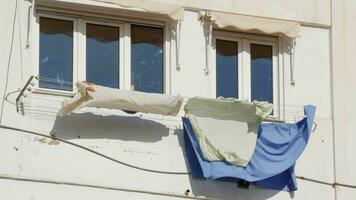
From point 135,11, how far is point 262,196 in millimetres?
3388

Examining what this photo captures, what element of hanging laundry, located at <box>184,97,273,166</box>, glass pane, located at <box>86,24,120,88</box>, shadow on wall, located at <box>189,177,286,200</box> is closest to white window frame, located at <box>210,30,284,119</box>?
hanging laundry, located at <box>184,97,273,166</box>

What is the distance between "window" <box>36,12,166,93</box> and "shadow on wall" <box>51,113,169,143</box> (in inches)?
22.3

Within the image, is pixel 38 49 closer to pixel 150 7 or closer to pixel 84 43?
pixel 84 43

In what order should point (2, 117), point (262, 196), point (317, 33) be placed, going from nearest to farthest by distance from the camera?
point (2, 117) < point (262, 196) < point (317, 33)

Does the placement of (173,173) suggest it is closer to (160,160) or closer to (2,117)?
(160,160)

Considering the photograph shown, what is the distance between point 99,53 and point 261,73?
270cm

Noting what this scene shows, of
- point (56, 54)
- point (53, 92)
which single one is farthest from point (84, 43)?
point (53, 92)

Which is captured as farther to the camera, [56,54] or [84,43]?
[84,43]

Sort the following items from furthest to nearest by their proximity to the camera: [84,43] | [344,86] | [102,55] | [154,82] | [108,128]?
1. [344,86]
2. [154,82]
3. [102,55]
4. [84,43]
5. [108,128]

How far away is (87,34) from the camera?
18.1 metres

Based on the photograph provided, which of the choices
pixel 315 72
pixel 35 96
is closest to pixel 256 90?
pixel 315 72

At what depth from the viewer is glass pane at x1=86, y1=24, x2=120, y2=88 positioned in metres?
18.0

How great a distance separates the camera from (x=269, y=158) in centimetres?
1791

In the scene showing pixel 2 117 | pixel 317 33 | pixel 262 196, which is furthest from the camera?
pixel 317 33
